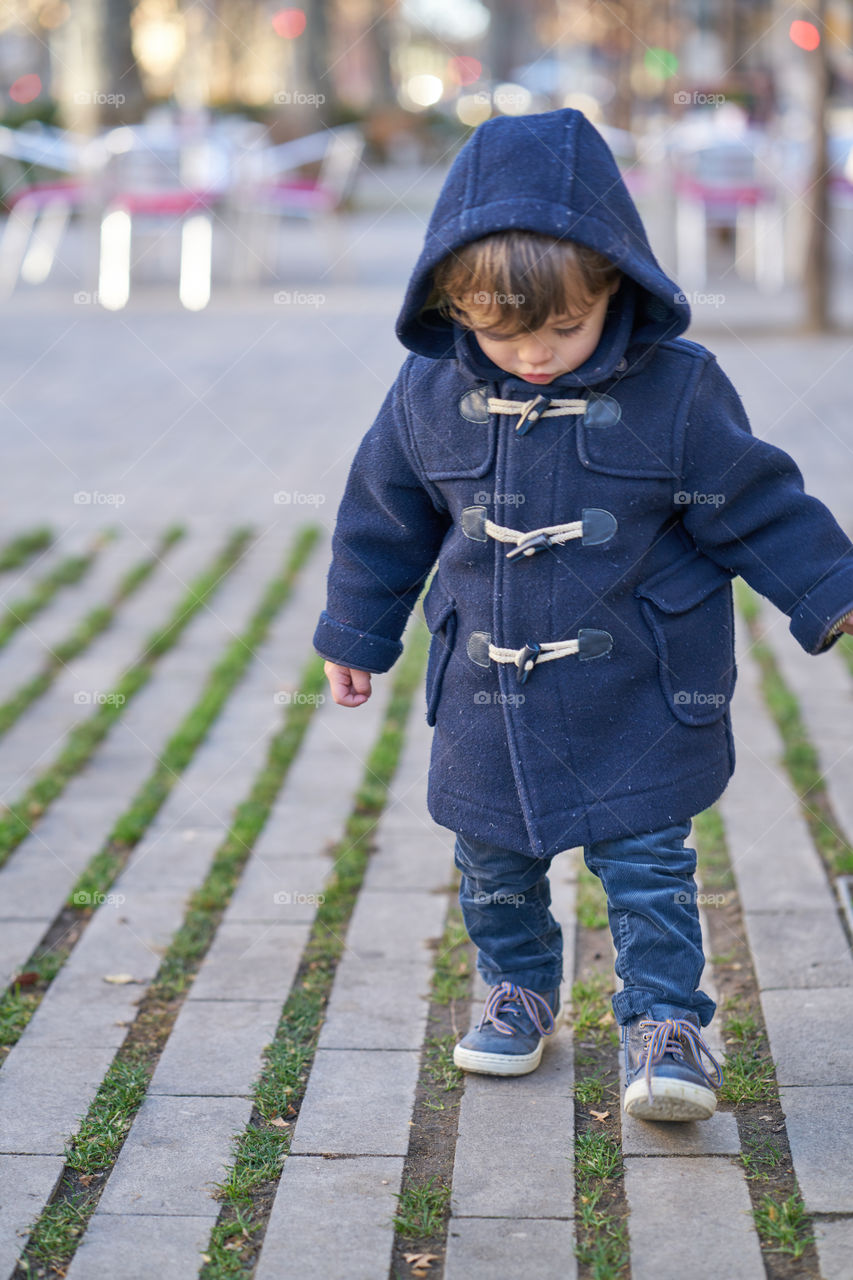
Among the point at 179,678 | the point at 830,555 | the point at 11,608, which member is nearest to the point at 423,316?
the point at 830,555

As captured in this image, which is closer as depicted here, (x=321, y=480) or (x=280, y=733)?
(x=280, y=733)

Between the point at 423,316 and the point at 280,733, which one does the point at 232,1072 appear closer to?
the point at 423,316

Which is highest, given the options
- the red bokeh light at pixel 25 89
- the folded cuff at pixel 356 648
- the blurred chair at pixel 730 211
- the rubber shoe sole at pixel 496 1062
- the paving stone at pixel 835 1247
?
the folded cuff at pixel 356 648

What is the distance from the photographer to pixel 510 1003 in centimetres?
243

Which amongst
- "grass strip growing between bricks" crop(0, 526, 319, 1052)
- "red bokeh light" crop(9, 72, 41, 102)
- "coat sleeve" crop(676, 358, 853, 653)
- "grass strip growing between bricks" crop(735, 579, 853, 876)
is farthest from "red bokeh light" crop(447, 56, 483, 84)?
"coat sleeve" crop(676, 358, 853, 653)

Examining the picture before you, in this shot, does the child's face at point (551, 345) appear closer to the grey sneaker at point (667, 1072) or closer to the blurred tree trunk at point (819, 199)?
the grey sneaker at point (667, 1072)

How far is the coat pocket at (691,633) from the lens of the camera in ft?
7.12

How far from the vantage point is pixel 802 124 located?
13.6m

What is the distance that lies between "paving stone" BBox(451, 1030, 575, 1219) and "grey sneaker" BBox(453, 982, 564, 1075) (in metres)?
0.03

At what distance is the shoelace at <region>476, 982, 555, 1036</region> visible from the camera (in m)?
2.41

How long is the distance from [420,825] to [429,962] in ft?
2.13

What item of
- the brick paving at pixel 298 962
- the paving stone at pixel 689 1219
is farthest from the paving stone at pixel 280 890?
the paving stone at pixel 689 1219

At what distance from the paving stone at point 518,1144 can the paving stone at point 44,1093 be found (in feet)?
1.92

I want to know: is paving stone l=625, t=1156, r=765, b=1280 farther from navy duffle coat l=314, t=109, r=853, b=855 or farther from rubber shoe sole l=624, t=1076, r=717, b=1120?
navy duffle coat l=314, t=109, r=853, b=855
